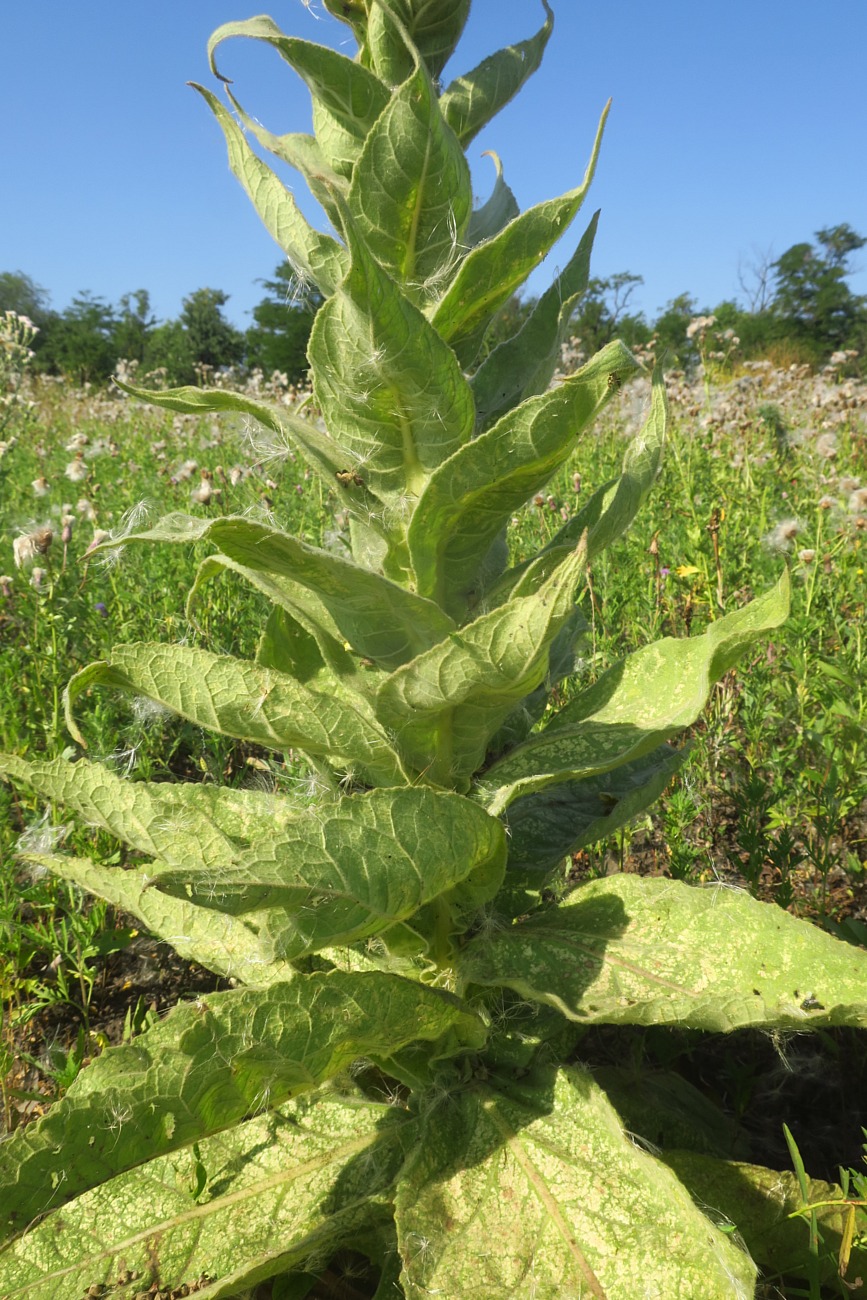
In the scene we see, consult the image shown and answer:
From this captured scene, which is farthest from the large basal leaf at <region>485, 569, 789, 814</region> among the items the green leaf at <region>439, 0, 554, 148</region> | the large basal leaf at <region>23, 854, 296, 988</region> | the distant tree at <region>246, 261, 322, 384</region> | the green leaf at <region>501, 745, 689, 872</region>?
the distant tree at <region>246, 261, 322, 384</region>

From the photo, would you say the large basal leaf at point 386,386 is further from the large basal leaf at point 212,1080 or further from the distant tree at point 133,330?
the distant tree at point 133,330

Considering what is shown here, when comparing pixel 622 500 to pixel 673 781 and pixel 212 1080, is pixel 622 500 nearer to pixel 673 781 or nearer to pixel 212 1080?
pixel 212 1080

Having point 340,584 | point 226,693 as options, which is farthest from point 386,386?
point 226,693

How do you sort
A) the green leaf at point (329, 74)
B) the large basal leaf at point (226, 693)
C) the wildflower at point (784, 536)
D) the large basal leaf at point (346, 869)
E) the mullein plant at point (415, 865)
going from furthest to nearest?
the wildflower at point (784, 536) < the large basal leaf at point (226, 693) < the green leaf at point (329, 74) < the mullein plant at point (415, 865) < the large basal leaf at point (346, 869)

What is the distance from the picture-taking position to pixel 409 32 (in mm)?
1633

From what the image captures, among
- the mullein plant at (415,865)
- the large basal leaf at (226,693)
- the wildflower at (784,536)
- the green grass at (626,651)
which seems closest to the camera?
the mullein plant at (415,865)

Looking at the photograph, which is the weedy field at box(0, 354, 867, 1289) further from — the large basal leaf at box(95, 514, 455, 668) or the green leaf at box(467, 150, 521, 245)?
the green leaf at box(467, 150, 521, 245)

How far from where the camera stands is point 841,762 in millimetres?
2789

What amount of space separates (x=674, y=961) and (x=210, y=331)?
45.2m


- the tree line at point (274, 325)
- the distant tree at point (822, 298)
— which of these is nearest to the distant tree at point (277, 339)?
the tree line at point (274, 325)

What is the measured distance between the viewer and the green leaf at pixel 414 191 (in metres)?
1.35

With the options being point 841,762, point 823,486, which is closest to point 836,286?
point 823,486

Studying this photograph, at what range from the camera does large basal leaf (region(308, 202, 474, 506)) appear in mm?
1314

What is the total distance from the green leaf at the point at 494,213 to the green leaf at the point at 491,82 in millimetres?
119
